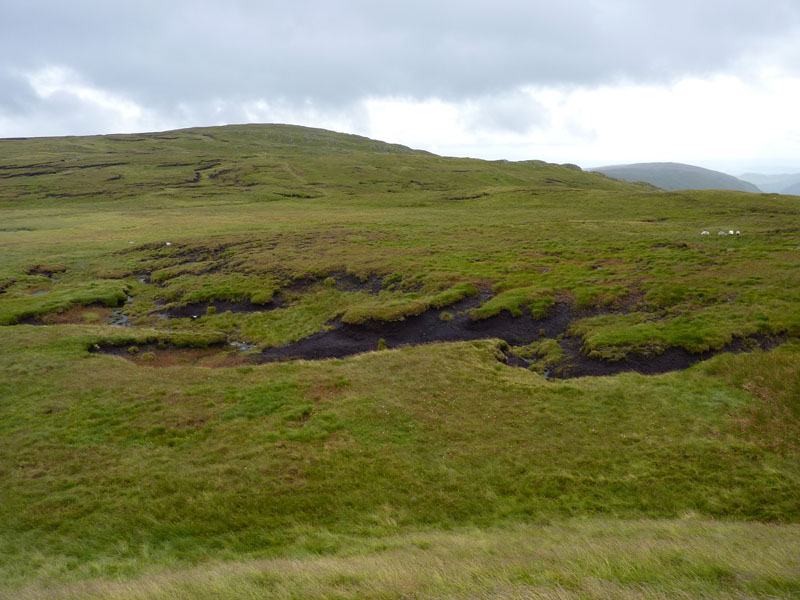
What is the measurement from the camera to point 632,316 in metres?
30.2

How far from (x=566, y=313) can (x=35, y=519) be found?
108 ft

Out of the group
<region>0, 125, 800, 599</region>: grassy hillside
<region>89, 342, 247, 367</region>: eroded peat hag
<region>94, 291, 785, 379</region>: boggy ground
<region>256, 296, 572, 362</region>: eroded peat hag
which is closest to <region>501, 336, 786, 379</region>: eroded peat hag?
<region>94, 291, 785, 379</region>: boggy ground

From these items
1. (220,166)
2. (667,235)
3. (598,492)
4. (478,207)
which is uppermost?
(220,166)

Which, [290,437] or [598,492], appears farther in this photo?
[290,437]

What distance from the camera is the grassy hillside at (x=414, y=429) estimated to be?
31.5 feet

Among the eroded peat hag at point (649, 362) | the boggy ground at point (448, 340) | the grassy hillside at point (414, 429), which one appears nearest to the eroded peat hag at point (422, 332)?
the boggy ground at point (448, 340)

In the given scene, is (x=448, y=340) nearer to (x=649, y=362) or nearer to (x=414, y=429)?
(x=649, y=362)

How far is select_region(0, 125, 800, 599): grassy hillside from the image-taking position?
31.5 feet

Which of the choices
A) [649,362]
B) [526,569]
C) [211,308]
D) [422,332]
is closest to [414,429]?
[526,569]

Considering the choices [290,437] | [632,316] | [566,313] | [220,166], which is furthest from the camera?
[220,166]

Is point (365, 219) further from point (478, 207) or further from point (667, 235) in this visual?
point (667, 235)

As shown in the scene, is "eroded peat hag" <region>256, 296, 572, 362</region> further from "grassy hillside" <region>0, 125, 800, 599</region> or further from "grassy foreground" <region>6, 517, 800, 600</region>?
"grassy foreground" <region>6, 517, 800, 600</region>

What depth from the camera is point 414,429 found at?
59.6ft

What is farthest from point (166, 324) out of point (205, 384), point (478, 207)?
point (478, 207)
